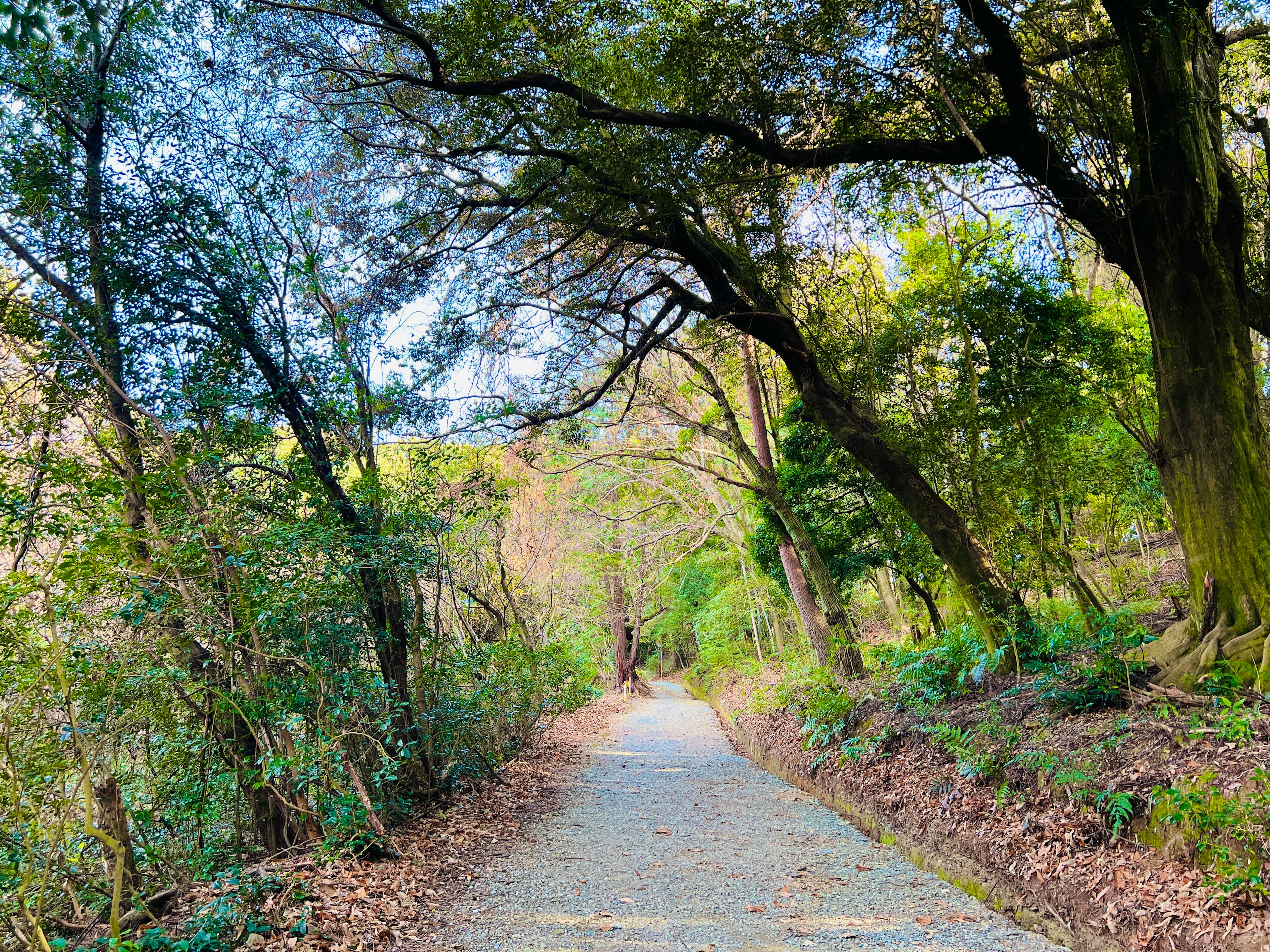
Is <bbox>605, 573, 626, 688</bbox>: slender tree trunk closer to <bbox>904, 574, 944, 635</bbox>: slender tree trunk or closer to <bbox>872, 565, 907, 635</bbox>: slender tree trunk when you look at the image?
<bbox>872, 565, 907, 635</bbox>: slender tree trunk

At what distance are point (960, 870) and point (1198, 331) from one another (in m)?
4.07

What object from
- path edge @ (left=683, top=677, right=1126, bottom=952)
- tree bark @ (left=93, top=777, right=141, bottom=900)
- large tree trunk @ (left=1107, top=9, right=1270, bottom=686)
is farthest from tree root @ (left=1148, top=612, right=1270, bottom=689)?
tree bark @ (left=93, top=777, right=141, bottom=900)

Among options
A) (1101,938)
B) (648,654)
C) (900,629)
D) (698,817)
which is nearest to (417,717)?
(698,817)

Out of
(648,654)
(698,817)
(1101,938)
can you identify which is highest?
(1101,938)

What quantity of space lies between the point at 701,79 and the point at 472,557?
6.77m

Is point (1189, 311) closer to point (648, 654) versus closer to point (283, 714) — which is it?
point (283, 714)

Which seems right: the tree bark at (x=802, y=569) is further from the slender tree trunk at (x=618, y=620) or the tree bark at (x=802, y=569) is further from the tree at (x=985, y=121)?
the slender tree trunk at (x=618, y=620)

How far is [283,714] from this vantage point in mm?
4660

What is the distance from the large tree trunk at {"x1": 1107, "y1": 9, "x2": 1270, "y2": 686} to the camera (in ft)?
15.3

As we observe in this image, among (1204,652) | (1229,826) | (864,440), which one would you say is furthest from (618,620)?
(1229,826)

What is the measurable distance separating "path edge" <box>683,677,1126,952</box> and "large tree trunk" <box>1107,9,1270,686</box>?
1.90 metres

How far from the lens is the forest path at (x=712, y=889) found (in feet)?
12.9

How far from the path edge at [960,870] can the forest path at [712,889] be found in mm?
83

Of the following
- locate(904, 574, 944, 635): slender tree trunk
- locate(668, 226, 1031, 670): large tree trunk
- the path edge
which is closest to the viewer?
the path edge
